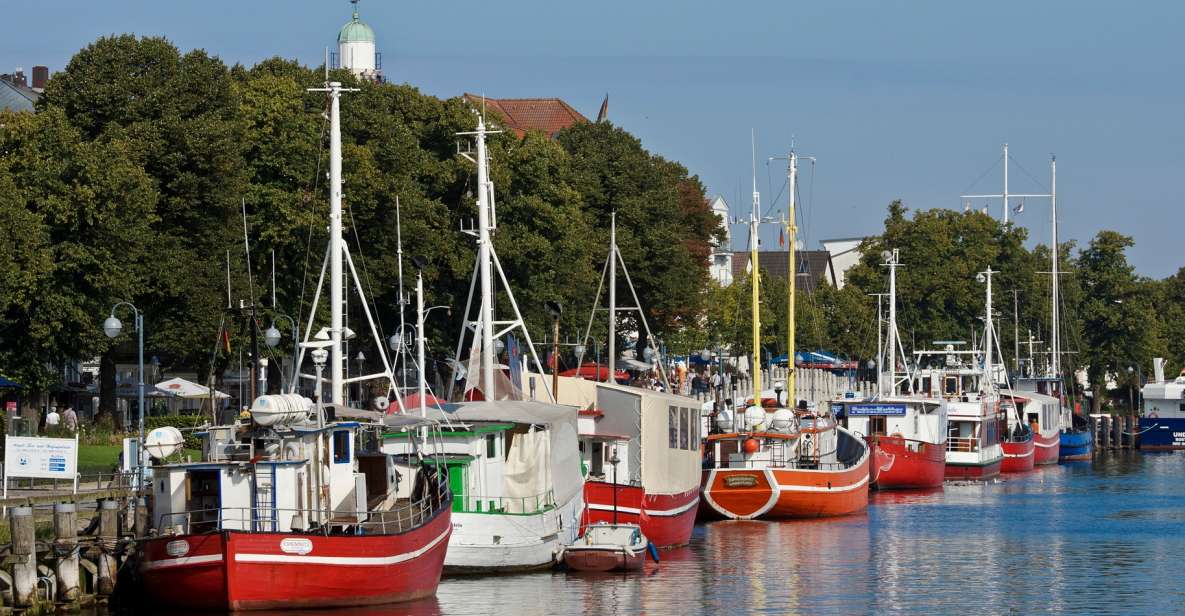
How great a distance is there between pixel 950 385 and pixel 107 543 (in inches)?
2908

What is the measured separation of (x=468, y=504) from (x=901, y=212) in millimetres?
110852

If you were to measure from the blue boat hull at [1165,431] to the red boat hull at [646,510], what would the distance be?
8661 cm

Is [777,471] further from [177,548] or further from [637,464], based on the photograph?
[177,548]

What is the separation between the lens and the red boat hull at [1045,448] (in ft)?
380

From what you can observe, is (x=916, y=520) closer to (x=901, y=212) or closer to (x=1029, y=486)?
(x=1029, y=486)

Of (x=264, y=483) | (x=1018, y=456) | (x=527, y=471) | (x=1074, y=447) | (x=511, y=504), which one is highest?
(x=264, y=483)

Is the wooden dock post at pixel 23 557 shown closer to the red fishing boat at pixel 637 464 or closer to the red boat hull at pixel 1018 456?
the red fishing boat at pixel 637 464

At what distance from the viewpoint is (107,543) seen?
41469 mm

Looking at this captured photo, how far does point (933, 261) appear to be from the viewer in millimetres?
148750

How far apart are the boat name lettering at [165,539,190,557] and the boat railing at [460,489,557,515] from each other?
9361mm

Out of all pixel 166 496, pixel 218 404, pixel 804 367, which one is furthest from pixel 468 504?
pixel 804 367

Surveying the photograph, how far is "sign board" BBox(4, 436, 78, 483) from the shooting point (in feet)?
162

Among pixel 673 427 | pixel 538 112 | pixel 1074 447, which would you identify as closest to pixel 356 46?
pixel 538 112

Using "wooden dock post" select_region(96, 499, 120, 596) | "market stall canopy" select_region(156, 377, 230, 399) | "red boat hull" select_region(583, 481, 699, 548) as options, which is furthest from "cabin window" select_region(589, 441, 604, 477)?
"market stall canopy" select_region(156, 377, 230, 399)
